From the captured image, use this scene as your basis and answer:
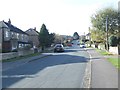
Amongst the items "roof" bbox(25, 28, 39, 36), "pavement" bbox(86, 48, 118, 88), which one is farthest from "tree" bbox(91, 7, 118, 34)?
"pavement" bbox(86, 48, 118, 88)

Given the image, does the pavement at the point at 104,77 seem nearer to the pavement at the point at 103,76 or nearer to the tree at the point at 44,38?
the pavement at the point at 103,76

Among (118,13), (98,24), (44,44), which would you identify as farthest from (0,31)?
(118,13)

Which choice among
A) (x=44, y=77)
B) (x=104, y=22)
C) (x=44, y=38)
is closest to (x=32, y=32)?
(x=44, y=38)

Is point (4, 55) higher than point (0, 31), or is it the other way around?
point (0, 31)

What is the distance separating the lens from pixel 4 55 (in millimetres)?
37469

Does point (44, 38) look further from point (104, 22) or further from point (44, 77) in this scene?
point (44, 77)

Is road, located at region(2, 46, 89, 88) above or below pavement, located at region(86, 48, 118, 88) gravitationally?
below

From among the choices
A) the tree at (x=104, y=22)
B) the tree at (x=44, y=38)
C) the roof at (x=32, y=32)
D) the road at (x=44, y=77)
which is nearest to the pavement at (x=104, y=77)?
the road at (x=44, y=77)

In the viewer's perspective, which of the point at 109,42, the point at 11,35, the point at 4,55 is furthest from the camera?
the point at 11,35

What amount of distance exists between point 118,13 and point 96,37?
8.19 m

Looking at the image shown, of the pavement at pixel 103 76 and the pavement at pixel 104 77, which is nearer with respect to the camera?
the pavement at pixel 104 77

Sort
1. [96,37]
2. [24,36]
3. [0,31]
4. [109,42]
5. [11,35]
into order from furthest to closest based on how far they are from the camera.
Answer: [24,36], [96,37], [11,35], [0,31], [109,42]

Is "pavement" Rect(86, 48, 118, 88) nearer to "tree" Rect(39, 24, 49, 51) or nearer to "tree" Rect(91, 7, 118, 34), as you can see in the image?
"tree" Rect(91, 7, 118, 34)

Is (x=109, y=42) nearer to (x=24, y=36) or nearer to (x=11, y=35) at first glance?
Answer: (x=11, y=35)
